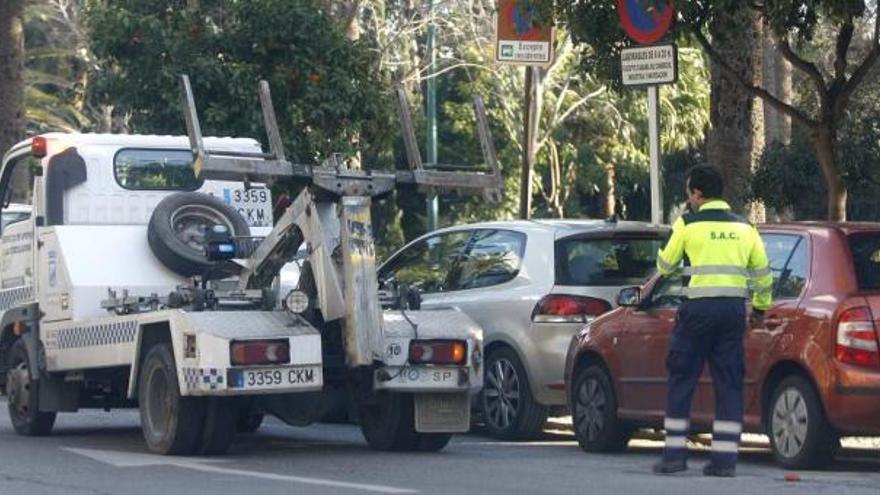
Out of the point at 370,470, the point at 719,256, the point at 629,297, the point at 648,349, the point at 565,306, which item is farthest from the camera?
the point at 565,306

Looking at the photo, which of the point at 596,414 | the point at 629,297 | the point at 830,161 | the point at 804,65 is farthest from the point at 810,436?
the point at 804,65

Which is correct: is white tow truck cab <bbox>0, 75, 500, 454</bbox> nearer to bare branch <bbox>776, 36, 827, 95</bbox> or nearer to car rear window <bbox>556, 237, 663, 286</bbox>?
car rear window <bbox>556, 237, 663, 286</bbox>

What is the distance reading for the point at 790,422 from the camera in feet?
37.2

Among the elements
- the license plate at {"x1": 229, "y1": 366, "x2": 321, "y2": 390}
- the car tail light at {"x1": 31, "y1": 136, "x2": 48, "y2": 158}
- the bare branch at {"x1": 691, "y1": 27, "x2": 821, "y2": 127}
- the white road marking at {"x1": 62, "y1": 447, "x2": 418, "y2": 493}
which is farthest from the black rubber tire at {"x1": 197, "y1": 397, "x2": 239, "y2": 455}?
the bare branch at {"x1": 691, "y1": 27, "x2": 821, "y2": 127}

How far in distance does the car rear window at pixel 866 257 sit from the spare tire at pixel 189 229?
4.44 metres

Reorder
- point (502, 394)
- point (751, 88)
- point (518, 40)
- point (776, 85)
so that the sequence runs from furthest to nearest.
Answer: point (776, 85)
point (518, 40)
point (751, 88)
point (502, 394)

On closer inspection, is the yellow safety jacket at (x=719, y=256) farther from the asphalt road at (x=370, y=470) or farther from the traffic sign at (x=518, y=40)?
the traffic sign at (x=518, y=40)

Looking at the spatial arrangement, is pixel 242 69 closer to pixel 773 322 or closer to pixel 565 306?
pixel 565 306

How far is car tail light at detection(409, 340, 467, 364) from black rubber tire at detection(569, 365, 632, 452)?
3.58 feet

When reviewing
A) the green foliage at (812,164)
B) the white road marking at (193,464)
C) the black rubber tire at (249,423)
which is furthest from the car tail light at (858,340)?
the green foliage at (812,164)

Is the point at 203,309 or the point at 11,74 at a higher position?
the point at 11,74

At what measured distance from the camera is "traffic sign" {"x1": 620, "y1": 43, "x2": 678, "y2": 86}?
14.8 meters

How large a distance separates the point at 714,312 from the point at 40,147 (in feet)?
18.7

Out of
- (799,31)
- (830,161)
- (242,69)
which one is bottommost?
(830,161)
